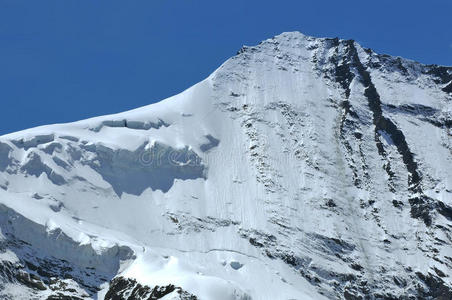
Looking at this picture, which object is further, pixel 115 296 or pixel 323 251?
pixel 323 251

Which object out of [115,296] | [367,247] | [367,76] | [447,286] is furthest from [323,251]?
[367,76]

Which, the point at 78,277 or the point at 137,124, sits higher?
the point at 137,124

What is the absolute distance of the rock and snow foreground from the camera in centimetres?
6003

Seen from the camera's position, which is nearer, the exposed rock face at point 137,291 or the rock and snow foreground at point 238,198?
the exposed rock face at point 137,291

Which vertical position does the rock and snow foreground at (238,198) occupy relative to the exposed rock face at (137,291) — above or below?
above

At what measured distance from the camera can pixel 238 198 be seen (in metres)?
76.2

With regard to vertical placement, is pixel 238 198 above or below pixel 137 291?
above

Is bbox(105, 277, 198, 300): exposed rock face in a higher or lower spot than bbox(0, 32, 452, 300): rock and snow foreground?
lower

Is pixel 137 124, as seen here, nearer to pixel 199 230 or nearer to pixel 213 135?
pixel 213 135

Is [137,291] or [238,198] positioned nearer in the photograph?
[137,291]

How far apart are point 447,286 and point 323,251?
35.0 feet

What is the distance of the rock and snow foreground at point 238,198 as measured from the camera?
197 feet

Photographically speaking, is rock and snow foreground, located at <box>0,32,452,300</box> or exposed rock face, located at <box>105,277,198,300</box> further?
rock and snow foreground, located at <box>0,32,452,300</box>

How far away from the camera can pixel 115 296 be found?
187 ft
